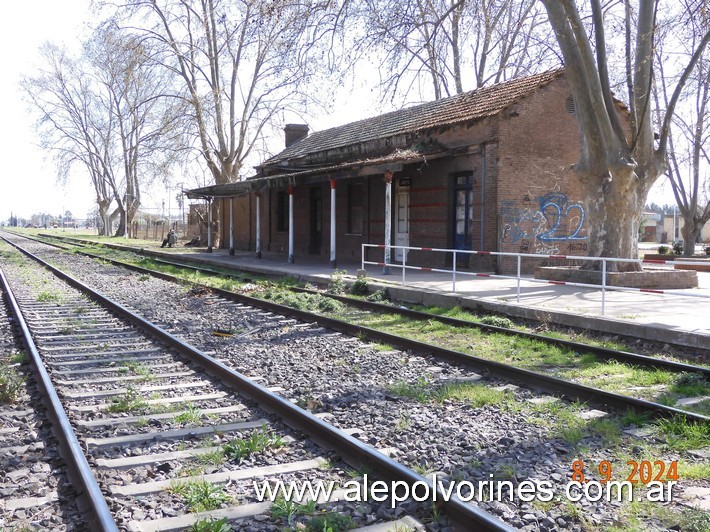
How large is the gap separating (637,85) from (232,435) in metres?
13.3

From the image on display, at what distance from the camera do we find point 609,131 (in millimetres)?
13531

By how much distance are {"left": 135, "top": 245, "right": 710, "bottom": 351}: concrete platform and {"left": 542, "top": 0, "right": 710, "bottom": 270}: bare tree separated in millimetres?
1785

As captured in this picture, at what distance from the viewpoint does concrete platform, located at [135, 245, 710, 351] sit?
28.0 feet

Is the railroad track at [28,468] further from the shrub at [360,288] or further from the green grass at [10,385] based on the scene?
the shrub at [360,288]

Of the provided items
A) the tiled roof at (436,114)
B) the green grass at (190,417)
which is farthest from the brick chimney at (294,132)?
the green grass at (190,417)

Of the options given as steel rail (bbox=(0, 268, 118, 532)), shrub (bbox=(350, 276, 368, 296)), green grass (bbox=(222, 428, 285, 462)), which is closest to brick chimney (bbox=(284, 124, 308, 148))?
shrub (bbox=(350, 276, 368, 296))

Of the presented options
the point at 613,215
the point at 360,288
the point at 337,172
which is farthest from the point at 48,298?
the point at 613,215

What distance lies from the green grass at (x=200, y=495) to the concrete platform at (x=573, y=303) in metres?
5.79

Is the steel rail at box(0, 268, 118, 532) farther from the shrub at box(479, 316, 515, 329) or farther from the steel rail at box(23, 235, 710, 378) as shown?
the shrub at box(479, 316, 515, 329)

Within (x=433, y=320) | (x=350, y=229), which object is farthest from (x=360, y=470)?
(x=350, y=229)

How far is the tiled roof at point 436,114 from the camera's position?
17.7 metres

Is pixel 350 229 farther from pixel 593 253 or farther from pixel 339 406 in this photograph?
pixel 339 406
